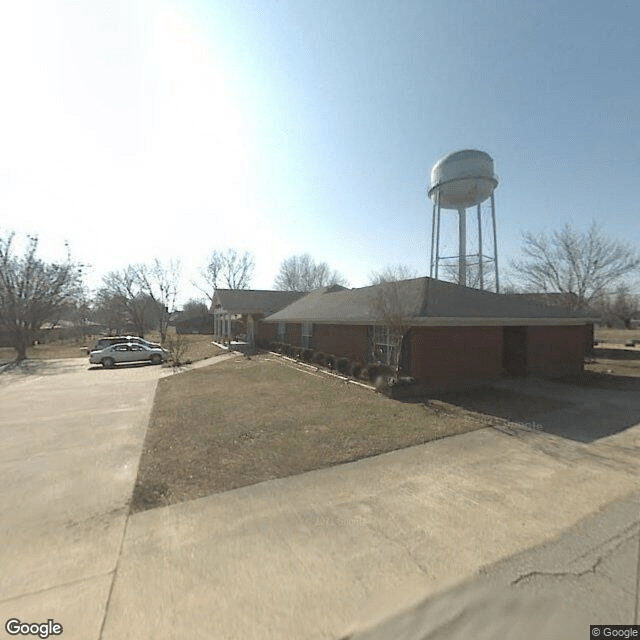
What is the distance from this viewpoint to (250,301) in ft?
105

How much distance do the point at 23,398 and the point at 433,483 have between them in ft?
45.6

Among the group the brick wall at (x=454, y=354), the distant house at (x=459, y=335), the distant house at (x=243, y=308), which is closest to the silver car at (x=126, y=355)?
the distant house at (x=243, y=308)

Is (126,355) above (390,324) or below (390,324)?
below

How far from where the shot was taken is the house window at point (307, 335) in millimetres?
20516

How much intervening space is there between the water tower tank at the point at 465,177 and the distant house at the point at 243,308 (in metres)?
17.6

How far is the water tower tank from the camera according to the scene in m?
23.0

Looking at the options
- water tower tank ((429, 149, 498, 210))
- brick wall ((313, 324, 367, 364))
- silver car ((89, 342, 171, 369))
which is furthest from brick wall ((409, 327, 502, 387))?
silver car ((89, 342, 171, 369))

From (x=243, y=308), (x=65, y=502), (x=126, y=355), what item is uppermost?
(x=243, y=308)

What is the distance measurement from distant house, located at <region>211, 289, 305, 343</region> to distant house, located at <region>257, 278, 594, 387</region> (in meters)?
14.4

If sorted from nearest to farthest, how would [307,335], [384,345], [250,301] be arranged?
[384,345]
[307,335]
[250,301]

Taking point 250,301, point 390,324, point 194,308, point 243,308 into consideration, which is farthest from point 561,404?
point 194,308

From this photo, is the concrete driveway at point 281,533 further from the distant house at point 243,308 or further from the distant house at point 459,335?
the distant house at point 243,308

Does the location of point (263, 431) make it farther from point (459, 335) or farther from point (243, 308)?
point (243, 308)

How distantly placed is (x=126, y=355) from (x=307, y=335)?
11.9 m
